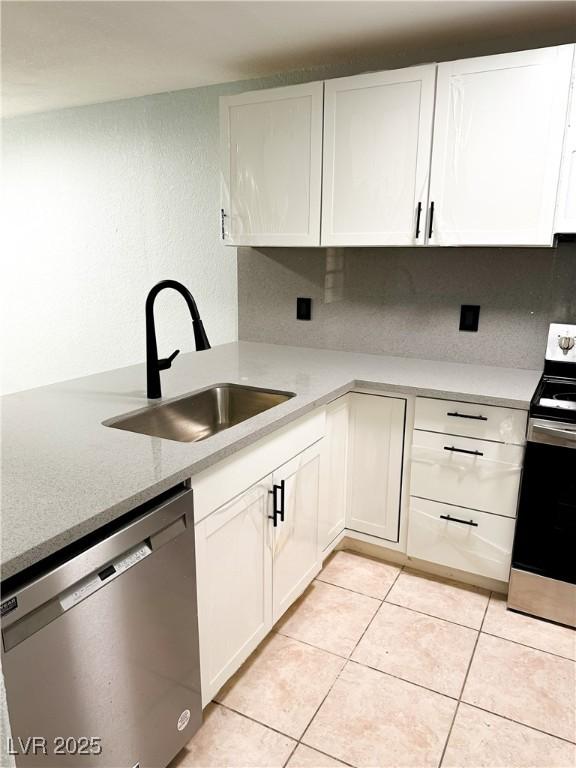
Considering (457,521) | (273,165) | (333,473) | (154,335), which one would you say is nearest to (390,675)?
(457,521)

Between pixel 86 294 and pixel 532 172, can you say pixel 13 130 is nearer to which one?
pixel 86 294

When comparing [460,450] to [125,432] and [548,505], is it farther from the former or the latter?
[125,432]

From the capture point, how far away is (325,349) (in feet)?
9.21

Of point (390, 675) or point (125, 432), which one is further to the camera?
point (390, 675)

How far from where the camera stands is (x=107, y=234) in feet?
11.3

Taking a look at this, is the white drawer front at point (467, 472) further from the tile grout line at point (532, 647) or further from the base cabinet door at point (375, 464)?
the tile grout line at point (532, 647)

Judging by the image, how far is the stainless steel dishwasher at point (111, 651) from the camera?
0.96 m

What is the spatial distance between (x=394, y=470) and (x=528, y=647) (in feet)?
2.57

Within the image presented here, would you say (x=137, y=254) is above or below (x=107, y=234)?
below

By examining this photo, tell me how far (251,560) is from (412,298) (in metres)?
1.46

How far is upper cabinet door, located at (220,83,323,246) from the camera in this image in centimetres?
228

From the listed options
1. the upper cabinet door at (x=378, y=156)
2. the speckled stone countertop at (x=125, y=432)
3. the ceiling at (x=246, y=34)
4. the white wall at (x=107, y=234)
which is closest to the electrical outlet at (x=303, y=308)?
the speckled stone countertop at (x=125, y=432)

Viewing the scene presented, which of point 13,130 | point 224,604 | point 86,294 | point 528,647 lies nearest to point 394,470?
point 528,647

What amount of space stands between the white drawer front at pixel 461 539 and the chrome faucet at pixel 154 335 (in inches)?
44.6
